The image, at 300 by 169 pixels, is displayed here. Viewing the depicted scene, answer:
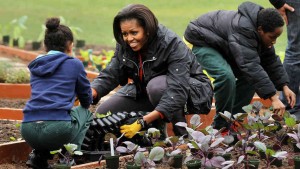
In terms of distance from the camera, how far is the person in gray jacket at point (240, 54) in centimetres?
772

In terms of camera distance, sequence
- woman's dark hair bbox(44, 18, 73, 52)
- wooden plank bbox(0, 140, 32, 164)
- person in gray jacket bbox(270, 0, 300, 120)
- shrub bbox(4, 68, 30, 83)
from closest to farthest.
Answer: woman's dark hair bbox(44, 18, 73, 52) → wooden plank bbox(0, 140, 32, 164) → person in gray jacket bbox(270, 0, 300, 120) → shrub bbox(4, 68, 30, 83)

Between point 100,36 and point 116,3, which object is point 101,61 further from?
point 116,3

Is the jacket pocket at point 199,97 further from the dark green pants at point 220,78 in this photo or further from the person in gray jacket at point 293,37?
the person in gray jacket at point 293,37

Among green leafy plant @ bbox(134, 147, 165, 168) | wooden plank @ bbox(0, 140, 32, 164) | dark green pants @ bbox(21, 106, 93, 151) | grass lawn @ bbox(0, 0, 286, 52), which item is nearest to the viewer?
green leafy plant @ bbox(134, 147, 165, 168)

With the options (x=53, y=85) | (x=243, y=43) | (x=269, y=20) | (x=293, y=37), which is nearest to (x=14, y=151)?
(x=53, y=85)

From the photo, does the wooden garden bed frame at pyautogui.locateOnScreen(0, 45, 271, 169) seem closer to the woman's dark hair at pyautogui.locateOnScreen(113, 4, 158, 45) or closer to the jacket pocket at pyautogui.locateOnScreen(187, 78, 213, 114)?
the jacket pocket at pyautogui.locateOnScreen(187, 78, 213, 114)

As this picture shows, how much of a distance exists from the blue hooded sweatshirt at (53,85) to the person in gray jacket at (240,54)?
148cm

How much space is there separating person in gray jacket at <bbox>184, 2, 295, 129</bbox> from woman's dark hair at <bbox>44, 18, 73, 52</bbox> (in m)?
1.48

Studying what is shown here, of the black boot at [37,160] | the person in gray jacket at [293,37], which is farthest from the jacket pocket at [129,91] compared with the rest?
the person in gray jacket at [293,37]

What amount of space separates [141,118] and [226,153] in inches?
45.3

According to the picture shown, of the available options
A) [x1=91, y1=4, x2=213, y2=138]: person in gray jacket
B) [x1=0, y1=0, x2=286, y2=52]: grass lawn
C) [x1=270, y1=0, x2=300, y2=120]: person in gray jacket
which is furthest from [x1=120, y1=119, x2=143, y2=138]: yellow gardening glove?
[x1=0, y1=0, x2=286, y2=52]: grass lawn

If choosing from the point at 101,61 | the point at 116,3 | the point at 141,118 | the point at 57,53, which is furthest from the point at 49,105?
the point at 116,3

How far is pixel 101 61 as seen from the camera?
38.6ft

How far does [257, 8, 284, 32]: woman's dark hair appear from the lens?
765cm
